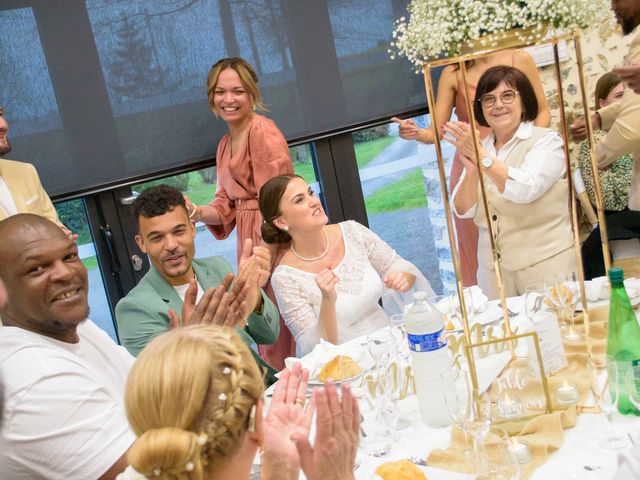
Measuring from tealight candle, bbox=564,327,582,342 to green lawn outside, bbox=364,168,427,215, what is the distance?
268 centimetres

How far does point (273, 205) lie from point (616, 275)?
5.62ft

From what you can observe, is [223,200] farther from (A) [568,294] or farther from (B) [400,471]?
(B) [400,471]

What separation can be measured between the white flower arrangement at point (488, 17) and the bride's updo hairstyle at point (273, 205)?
1232 mm

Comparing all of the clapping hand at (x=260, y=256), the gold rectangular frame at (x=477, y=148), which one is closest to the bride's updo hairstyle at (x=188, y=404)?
the gold rectangular frame at (x=477, y=148)

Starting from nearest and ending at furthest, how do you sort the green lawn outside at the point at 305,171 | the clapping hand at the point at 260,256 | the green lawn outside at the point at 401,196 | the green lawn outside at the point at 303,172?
1. the clapping hand at the point at 260,256
2. the green lawn outside at the point at 303,172
3. the green lawn outside at the point at 305,171
4. the green lawn outside at the point at 401,196

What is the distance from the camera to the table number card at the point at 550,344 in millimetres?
1913

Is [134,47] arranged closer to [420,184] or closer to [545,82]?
[420,184]

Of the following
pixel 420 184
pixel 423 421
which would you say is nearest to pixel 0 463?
pixel 423 421

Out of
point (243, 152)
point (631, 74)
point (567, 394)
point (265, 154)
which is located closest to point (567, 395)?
point (567, 394)

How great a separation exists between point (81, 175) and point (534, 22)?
2652mm

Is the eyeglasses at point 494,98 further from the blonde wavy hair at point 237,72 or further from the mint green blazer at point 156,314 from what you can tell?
the blonde wavy hair at point 237,72

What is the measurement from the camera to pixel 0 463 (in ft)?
5.85

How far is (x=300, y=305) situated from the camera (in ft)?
10.1

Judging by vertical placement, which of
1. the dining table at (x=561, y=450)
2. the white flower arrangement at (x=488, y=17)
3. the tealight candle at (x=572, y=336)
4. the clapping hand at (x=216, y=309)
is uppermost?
the white flower arrangement at (x=488, y=17)
